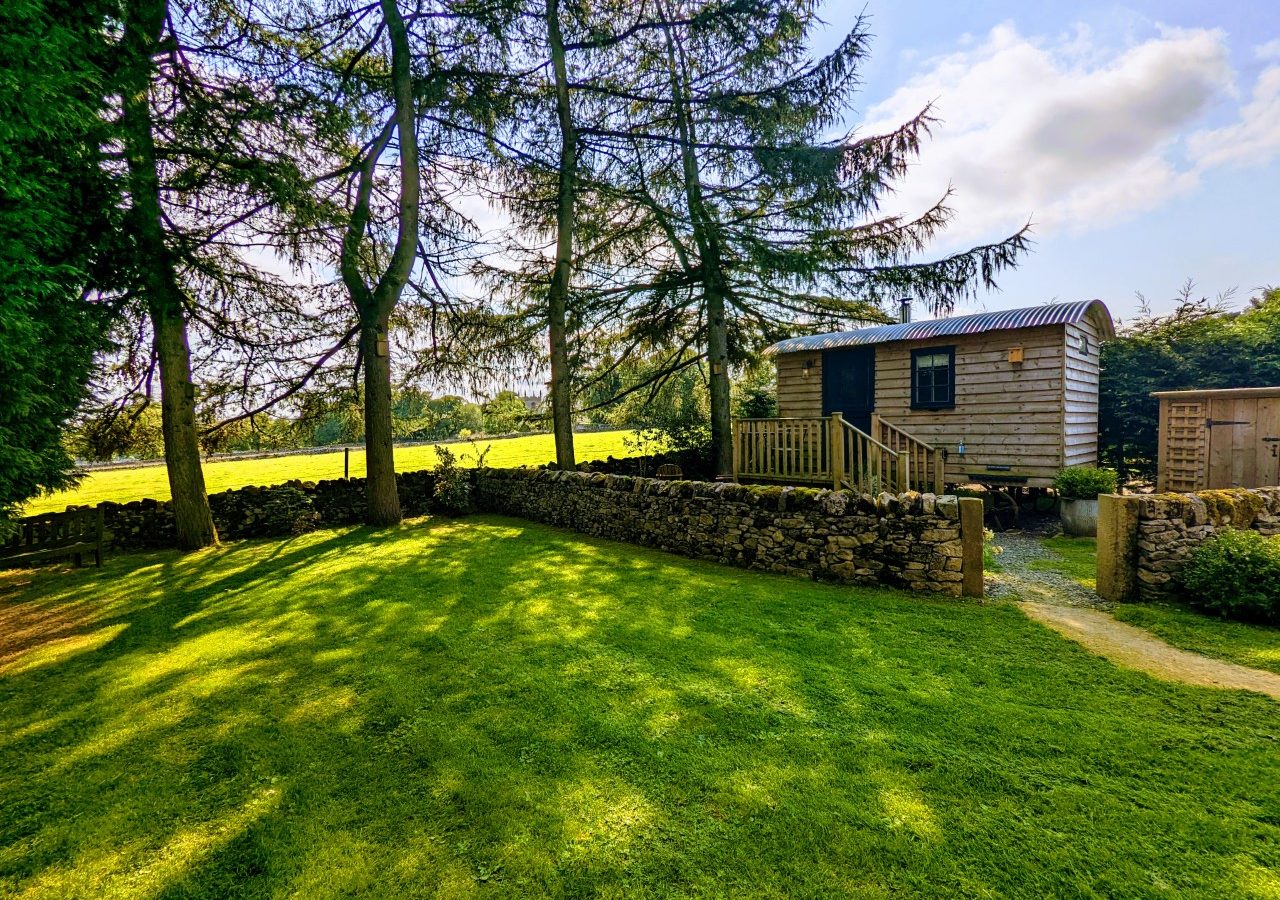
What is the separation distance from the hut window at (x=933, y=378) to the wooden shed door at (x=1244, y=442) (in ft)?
12.5

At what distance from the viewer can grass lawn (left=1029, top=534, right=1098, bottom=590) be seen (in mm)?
6508

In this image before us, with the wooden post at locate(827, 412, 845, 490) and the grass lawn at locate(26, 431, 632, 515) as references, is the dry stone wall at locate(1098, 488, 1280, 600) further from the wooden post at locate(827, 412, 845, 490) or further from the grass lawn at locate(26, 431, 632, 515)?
the grass lawn at locate(26, 431, 632, 515)

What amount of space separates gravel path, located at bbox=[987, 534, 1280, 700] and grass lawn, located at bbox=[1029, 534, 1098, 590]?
14 centimetres

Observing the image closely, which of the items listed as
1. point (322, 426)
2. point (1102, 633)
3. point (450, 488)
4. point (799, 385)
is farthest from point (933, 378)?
point (322, 426)

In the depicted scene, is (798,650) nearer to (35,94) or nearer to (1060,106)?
(35,94)

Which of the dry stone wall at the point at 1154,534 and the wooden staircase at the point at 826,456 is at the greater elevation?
the wooden staircase at the point at 826,456

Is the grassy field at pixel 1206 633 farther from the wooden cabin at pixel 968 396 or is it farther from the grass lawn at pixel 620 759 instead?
the wooden cabin at pixel 968 396

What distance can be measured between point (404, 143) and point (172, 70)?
3.21 meters

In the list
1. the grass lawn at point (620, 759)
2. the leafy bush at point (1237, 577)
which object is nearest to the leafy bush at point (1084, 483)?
the leafy bush at point (1237, 577)

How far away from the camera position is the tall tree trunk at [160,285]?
6.02m

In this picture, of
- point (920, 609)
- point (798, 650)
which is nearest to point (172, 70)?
point (798, 650)

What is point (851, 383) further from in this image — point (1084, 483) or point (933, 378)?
point (1084, 483)

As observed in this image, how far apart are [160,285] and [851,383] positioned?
12633 mm

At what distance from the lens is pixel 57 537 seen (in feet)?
24.2
